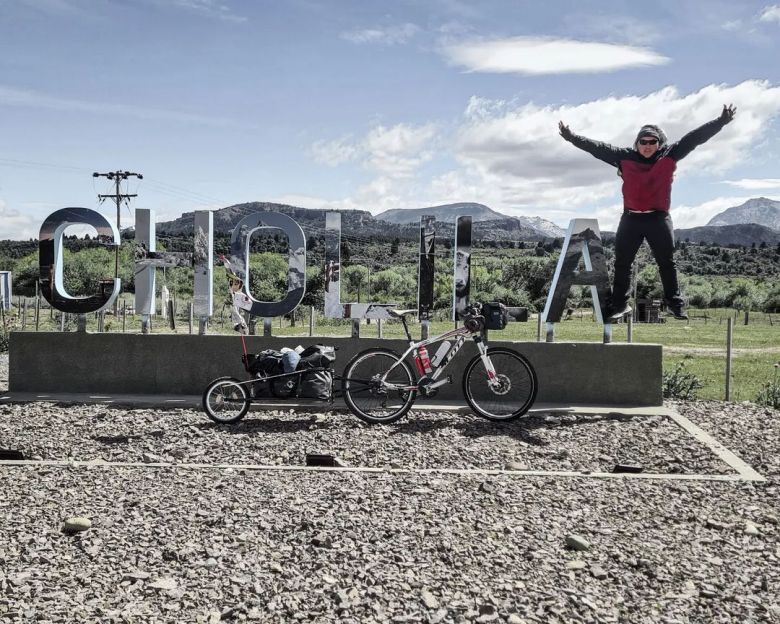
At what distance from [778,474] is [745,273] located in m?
103

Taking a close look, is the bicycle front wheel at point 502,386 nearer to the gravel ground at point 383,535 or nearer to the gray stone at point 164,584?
the gravel ground at point 383,535

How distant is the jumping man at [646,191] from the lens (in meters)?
10.2

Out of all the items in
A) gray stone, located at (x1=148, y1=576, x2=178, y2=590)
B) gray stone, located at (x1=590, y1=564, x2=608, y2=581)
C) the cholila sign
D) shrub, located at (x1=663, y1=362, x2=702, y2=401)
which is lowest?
gray stone, located at (x1=590, y1=564, x2=608, y2=581)

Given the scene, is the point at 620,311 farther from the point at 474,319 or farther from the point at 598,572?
the point at 598,572

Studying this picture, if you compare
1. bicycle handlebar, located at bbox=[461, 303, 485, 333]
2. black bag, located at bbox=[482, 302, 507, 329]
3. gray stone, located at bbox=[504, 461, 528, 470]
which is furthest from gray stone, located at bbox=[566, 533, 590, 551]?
black bag, located at bbox=[482, 302, 507, 329]

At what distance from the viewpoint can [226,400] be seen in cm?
900

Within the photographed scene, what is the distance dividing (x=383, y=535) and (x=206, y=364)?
624 cm

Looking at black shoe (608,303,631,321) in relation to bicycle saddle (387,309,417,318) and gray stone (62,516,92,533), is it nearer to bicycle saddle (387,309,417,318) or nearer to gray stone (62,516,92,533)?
bicycle saddle (387,309,417,318)

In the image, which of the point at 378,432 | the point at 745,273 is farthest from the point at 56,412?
the point at 745,273

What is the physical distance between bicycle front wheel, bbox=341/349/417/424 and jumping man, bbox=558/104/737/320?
349cm

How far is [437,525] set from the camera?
530 centimetres

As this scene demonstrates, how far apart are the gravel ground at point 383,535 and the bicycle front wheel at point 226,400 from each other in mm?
734

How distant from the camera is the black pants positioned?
10.6m

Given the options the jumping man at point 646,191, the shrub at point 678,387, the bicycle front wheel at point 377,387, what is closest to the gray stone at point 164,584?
the bicycle front wheel at point 377,387
